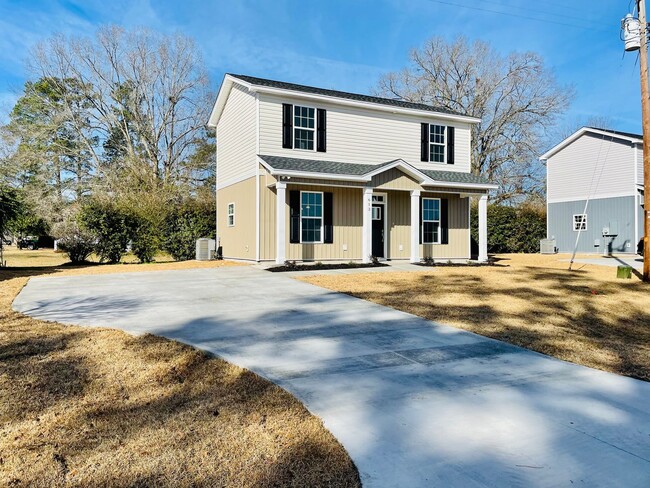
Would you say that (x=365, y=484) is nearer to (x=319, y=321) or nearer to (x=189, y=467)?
(x=189, y=467)

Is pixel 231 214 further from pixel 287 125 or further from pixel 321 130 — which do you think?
pixel 321 130

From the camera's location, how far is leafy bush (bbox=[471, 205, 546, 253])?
79.4ft

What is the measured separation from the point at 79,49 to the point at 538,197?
32.9 meters

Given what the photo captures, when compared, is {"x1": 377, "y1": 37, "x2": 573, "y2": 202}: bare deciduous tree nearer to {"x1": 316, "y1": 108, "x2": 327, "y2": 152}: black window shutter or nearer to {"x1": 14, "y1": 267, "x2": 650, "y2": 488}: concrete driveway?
{"x1": 316, "y1": 108, "x2": 327, "y2": 152}: black window shutter

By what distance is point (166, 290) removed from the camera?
9453mm

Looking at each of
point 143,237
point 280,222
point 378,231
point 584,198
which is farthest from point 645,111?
point 143,237

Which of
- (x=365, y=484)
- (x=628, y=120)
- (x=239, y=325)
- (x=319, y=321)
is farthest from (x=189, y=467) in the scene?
(x=628, y=120)

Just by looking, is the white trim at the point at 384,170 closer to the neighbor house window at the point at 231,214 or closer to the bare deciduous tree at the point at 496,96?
the neighbor house window at the point at 231,214

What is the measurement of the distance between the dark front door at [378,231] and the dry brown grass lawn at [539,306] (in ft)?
10.5

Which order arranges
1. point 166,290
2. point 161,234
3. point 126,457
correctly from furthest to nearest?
1. point 161,234
2. point 166,290
3. point 126,457

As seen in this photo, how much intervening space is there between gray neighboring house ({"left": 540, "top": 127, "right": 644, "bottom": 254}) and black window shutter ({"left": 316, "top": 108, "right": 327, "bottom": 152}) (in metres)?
13.7

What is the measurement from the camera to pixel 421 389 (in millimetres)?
4066

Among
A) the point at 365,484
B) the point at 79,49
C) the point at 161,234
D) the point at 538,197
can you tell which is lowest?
the point at 365,484

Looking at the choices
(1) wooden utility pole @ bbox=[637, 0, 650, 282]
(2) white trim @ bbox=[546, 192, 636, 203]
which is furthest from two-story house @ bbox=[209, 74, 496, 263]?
(2) white trim @ bbox=[546, 192, 636, 203]
